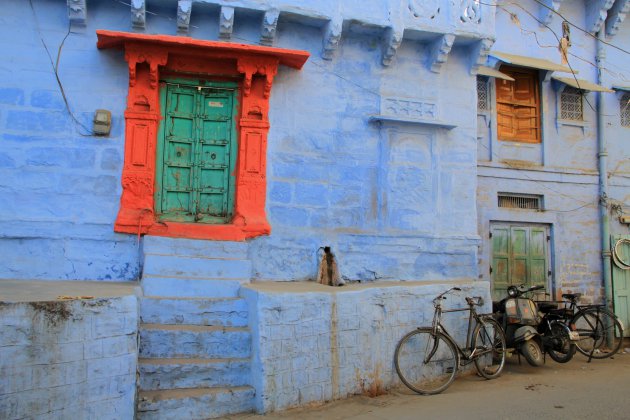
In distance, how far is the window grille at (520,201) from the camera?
388 inches

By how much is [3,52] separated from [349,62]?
14.7 feet

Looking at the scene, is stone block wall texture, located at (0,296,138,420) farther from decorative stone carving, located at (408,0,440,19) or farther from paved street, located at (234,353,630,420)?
decorative stone carving, located at (408,0,440,19)

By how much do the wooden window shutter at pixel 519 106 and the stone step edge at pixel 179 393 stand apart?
6954mm

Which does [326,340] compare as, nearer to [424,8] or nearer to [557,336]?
[557,336]

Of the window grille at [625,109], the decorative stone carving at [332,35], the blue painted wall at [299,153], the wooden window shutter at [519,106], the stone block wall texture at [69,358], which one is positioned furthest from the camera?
the window grille at [625,109]

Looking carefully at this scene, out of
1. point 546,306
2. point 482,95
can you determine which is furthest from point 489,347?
point 482,95

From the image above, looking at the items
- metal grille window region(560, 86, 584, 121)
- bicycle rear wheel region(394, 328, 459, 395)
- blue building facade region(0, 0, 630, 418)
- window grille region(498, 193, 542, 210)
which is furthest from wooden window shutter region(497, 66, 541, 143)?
bicycle rear wheel region(394, 328, 459, 395)

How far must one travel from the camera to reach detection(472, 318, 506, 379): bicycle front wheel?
7059 mm

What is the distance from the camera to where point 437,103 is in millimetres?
8383

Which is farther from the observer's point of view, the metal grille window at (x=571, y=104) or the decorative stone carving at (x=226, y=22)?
the metal grille window at (x=571, y=104)

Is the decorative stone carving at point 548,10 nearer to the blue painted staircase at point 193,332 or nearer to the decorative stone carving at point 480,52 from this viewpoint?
the decorative stone carving at point 480,52

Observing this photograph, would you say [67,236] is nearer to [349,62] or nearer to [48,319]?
[48,319]

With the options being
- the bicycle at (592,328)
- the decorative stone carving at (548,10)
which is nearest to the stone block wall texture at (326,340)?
the bicycle at (592,328)

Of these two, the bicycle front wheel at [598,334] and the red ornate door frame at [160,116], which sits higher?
the red ornate door frame at [160,116]
